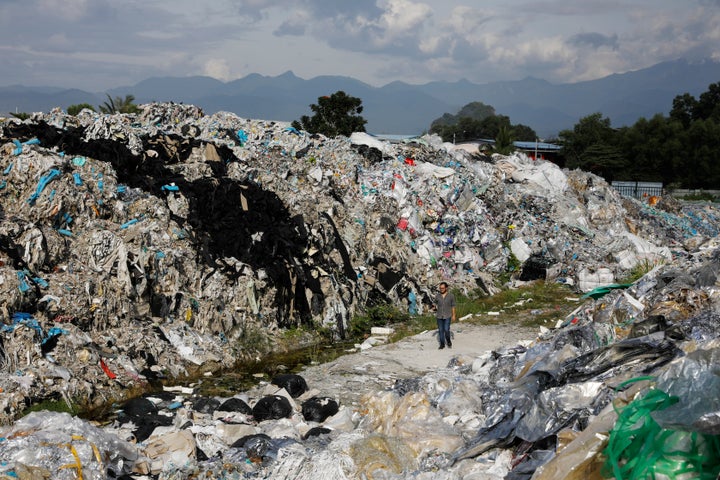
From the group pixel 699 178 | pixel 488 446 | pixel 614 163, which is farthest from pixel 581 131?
pixel 488 446

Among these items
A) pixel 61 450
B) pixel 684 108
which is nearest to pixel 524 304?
pixel 61 450

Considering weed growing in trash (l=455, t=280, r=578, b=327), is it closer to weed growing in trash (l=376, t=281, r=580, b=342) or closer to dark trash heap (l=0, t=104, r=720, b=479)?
weed growing in trash (l=376, t=281, r=580, b=342)

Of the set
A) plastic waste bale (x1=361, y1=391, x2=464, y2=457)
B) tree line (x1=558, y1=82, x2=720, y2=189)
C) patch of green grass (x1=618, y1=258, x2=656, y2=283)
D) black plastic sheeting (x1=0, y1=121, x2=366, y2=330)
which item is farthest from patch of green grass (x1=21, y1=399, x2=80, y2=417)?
tree line (x1=558, y1=82, x2=720, y2=189)

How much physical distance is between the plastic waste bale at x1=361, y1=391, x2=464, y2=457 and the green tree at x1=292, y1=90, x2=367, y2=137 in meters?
29.8

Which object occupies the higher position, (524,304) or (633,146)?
(633,146)

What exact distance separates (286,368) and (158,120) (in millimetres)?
9219

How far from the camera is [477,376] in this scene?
8.13m

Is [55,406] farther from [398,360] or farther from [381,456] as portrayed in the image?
[398,360]

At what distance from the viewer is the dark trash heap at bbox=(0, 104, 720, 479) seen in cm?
576

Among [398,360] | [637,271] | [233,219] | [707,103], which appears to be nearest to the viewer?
[398,360]

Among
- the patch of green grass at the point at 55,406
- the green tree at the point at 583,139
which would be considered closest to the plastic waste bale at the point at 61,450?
the patch of green grass at the point at 55,406

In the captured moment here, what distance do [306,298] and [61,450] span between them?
6800 millimetres

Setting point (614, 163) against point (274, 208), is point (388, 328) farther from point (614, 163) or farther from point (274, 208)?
point (614, 163)

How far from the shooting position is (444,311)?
418 inches
